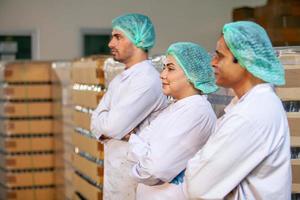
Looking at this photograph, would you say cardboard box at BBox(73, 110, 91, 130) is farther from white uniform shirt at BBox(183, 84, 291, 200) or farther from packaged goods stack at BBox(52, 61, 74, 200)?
white uniform shirt at BBox(183, 84, 291, 200)

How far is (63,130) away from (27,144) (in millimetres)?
601

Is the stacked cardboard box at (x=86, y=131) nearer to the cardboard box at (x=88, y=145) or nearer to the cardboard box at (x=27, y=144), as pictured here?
the cardboard box at (x=88, y=145)

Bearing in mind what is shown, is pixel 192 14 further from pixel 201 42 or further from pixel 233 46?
pixel 233 46

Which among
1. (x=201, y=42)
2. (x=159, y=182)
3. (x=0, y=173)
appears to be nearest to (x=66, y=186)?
(x=0, y=173)

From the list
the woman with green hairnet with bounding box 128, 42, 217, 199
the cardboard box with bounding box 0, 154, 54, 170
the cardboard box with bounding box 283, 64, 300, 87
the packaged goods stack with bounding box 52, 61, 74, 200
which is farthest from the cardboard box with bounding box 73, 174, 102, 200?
the cardboard box with bounding box 283, 64, 300, 87

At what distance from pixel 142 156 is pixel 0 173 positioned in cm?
483

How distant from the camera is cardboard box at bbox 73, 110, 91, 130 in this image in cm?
527

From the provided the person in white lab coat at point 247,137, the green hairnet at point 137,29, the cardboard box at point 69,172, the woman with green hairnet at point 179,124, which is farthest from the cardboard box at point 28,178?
the person in white lab coat at point 247,137

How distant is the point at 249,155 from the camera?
2.20 meters

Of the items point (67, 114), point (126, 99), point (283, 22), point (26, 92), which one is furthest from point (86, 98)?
point (283, 22)

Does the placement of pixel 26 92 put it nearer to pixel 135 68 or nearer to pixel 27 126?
pixel 27 126

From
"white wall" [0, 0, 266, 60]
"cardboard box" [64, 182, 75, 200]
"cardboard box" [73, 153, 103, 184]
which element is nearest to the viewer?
"cardboard box" [73, 153, 103, 184]

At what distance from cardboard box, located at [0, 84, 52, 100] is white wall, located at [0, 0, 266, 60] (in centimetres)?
375

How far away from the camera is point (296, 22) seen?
664 centimetres
